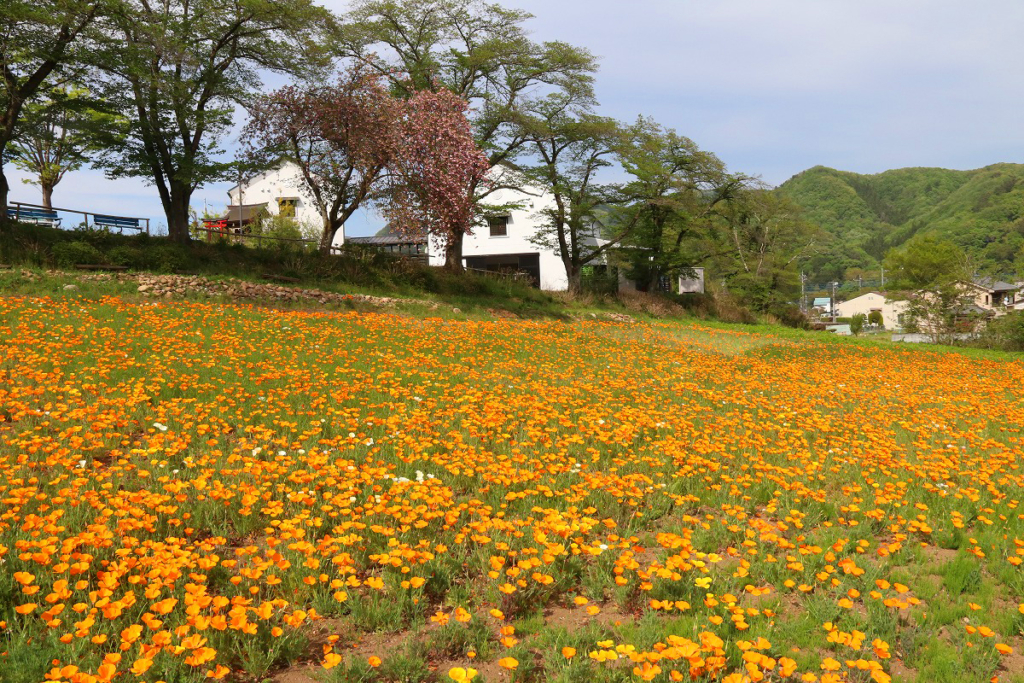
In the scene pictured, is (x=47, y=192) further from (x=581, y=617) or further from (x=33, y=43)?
(x=581, y=617)

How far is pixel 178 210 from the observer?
23.6m

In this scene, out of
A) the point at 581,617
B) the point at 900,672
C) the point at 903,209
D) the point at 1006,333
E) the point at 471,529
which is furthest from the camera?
the point at 903,209

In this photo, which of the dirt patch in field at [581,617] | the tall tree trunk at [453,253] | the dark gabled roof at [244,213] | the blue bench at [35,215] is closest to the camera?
the dirt patch in field at [581,617]

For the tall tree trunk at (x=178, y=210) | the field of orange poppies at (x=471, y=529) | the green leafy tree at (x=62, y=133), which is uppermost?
the green leafy tree at (x=62, y=133)

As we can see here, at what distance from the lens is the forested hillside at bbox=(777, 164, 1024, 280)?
90.1m

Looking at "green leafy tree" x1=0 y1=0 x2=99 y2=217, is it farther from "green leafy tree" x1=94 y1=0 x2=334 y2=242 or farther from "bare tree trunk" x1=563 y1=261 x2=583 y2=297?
"bare tree trunk" x1=563 y1=261 x2=583 y2=297

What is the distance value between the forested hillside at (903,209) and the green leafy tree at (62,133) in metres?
90.2

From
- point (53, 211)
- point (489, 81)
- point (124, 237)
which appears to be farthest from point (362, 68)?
point (53, 211)

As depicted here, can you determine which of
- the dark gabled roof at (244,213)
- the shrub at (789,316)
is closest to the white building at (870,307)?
the shrub at (789,316)

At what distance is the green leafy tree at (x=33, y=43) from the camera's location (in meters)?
17.9

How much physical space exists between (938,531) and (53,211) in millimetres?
28724

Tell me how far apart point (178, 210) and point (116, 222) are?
252 centimetres

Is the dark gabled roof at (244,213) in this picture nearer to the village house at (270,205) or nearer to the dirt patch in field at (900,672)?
the village house at (270,205)

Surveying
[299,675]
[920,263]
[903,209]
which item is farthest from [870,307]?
[299,675]
